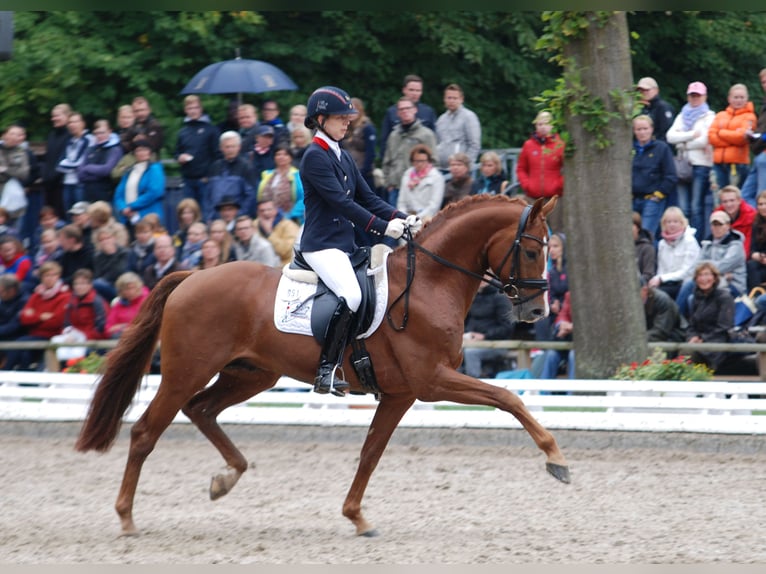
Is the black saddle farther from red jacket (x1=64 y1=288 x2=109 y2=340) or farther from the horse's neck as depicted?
red jacket (x1=64 y1=288 x2=109 y2=340)

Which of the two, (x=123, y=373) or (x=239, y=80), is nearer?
(x=123, y=373)

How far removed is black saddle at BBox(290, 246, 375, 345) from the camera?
7.32m

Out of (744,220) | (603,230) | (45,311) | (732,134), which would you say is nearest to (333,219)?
(603,230)

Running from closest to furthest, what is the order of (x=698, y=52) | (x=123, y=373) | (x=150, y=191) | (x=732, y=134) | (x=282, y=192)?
(x=123, y=373) → (x=732, y=134) → (x=282, y=192) → (x=150, y=191) → (x=698, y=52)

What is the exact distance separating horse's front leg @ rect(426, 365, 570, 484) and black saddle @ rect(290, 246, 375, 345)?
540 millimetres

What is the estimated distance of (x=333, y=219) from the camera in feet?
24.4

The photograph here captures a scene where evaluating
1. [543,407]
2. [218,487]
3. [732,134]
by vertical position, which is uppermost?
[732,134]

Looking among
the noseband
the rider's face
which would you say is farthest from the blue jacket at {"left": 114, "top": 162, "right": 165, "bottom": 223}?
the noseband

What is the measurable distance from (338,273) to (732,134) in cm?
627

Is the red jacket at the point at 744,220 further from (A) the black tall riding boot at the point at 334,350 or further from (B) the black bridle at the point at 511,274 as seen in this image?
(A) the black tall riding boot at the point at 334,350

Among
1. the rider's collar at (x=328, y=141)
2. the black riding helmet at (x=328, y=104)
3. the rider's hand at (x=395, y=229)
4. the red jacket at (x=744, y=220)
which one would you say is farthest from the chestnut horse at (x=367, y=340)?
the red jacket at (x=744, y=220)

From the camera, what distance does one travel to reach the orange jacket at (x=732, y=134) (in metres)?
12.2

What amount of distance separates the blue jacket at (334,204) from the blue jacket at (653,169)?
17.3 feet

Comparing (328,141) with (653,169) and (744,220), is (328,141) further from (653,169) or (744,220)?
(653,169)
